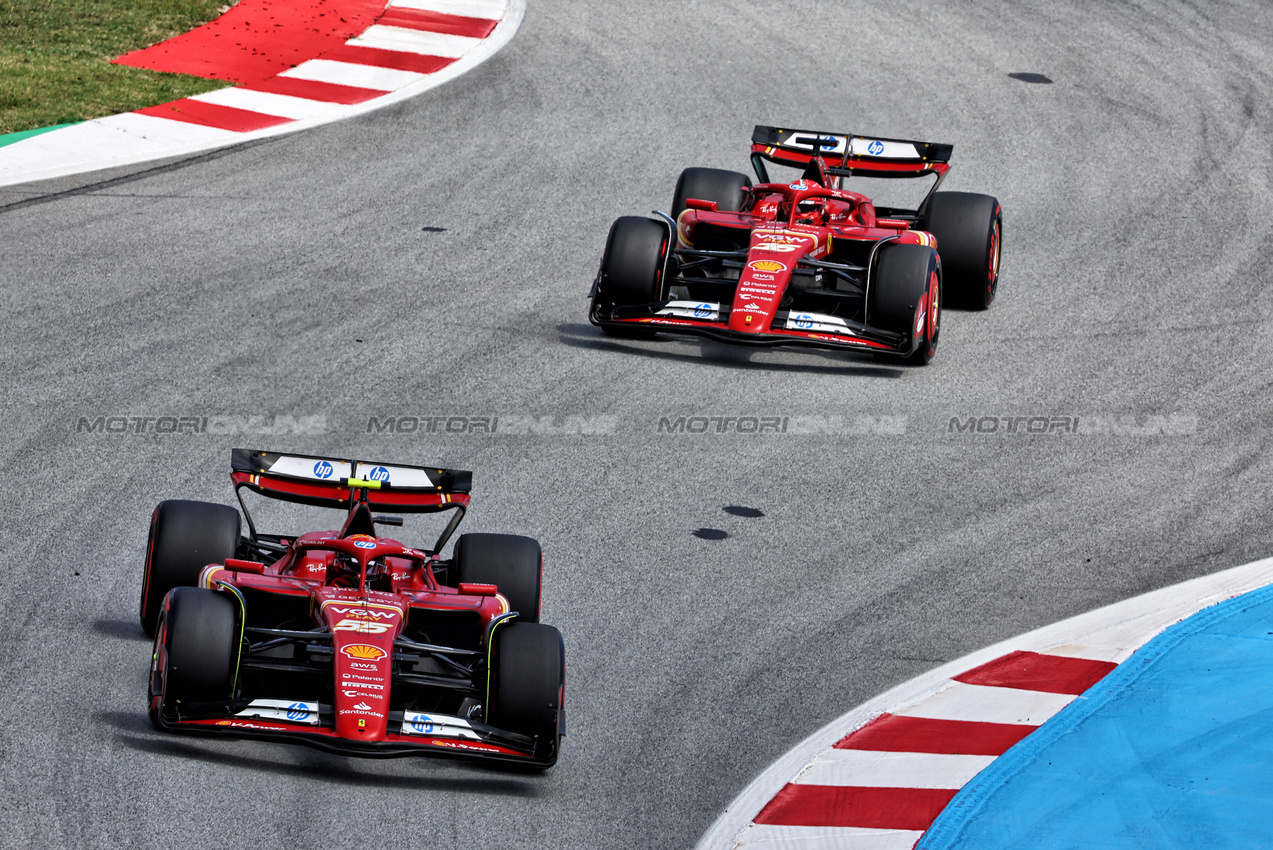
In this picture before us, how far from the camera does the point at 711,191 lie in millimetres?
12727

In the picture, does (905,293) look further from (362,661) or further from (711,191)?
(362,661)

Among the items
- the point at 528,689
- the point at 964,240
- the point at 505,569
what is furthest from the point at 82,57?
the point at 528,689

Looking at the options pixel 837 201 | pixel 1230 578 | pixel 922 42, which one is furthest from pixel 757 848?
pixel 922 42

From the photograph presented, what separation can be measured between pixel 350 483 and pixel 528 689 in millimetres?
1335

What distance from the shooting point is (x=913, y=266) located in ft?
35.3

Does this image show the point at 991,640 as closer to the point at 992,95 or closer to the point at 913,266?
the point at 913,266

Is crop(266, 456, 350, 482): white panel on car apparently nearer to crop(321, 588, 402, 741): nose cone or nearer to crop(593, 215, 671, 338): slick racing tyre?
crop(321, 588, 402, 741): nose cone

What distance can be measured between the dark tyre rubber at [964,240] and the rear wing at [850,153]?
25cm

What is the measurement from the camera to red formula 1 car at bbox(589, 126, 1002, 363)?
35.0 feet

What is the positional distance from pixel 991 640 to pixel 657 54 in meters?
12.2

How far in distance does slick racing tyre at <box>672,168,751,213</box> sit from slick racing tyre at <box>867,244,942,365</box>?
206cm

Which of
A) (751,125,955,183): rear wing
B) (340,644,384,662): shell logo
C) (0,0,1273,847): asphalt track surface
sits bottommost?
(0,0,1273,847): asphalt track surface

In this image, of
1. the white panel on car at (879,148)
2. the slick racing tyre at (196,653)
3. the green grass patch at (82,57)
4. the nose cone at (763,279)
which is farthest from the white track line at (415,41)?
the slick racing tyre at (196,653)

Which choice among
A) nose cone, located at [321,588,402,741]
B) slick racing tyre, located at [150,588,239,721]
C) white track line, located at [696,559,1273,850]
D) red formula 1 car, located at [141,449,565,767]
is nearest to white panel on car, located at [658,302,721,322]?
white track line, located at [696,559,1273,850]
